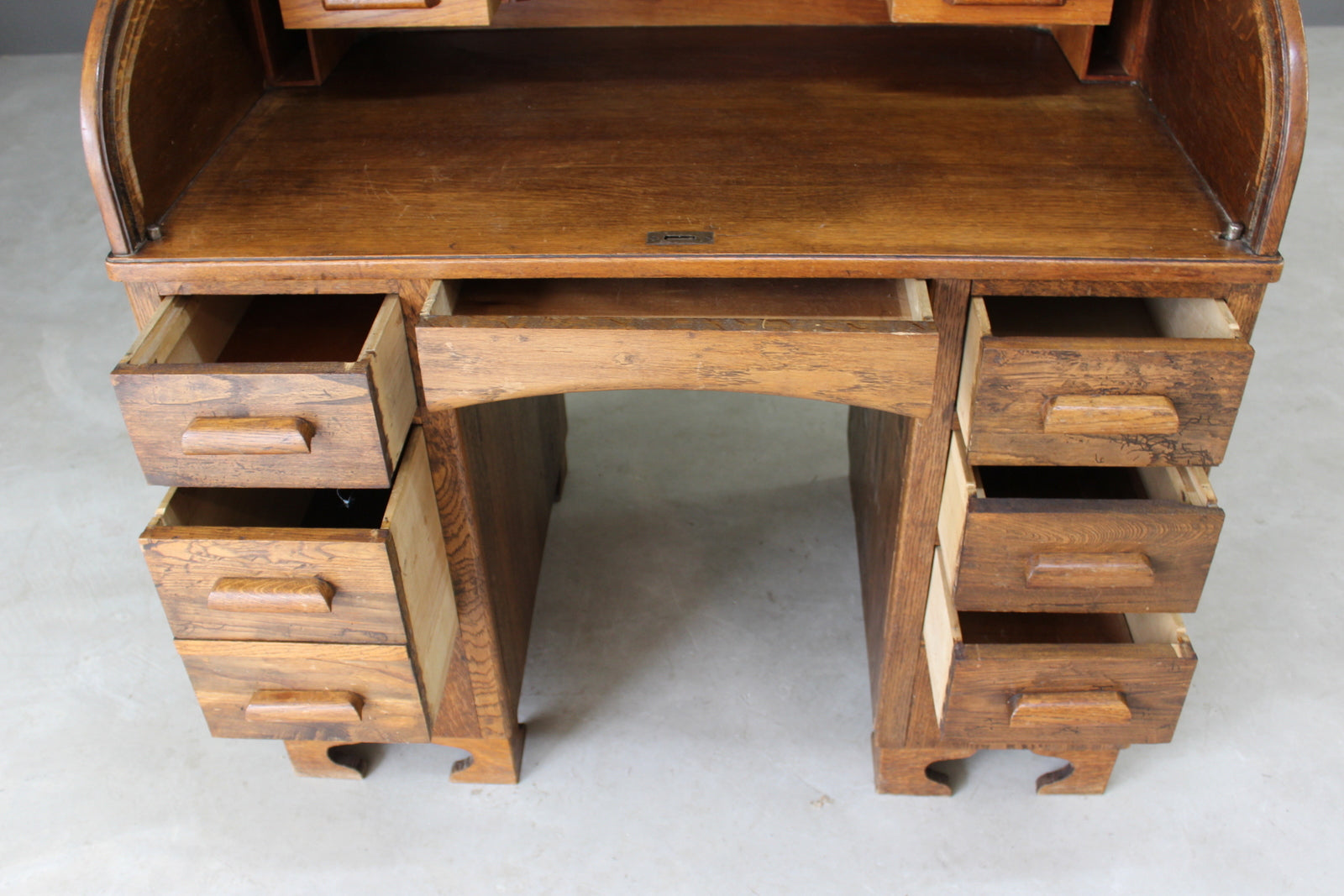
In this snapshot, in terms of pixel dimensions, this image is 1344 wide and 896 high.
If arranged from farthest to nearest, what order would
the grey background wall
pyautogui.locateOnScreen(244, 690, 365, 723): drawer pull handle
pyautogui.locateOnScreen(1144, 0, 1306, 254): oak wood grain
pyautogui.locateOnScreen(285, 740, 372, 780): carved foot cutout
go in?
the grey background wall, pyautogui.locateOnScreen(285, 740, 372, 780): carved foot cutout, pyautogui.locateOnScreen(244, 690, 365, 723): drawer pull handle, pyautogui.locateOnScreen(1144, 0, 1306, 254): oak wood grain

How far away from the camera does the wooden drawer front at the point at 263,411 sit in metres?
1.18

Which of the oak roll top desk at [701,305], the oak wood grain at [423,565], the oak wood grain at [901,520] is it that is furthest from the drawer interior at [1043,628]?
the oak wood grain at [423,565]

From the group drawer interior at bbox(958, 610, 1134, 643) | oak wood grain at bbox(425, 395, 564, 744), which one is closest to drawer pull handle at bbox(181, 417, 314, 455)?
oak wood grain at bbox(425, 395, 564, 744)

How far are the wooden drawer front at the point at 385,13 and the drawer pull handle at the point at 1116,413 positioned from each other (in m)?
0.89

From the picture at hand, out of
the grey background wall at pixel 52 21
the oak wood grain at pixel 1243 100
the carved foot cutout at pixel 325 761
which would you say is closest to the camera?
the oak wood grain at pixel 1243 100

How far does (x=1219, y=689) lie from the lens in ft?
6.12

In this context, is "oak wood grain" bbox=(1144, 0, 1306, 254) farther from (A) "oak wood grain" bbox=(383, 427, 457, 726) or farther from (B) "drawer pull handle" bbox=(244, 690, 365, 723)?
(B) "drawer pull handle" bbox=(244, 690, 365, 723)

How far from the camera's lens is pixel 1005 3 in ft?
4.75

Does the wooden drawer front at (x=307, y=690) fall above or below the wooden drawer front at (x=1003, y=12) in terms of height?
below

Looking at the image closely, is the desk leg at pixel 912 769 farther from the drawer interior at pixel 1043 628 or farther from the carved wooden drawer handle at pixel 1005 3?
the carved wooden drawer handle at pixel 1005 3

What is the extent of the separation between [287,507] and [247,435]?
487 millimetres

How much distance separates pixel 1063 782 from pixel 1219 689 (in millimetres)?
390

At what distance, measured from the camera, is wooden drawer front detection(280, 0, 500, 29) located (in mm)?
1443

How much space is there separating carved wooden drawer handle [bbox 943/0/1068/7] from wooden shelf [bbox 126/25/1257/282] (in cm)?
13
